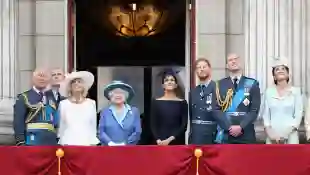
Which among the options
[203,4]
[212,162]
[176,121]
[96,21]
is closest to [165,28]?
[96,21]

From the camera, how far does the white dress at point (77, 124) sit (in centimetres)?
A: 984

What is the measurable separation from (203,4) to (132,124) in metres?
3.13

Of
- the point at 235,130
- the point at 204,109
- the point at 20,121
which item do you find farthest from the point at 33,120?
the point at 235,130

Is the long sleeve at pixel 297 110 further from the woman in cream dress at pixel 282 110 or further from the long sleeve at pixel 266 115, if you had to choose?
the long sleeve at pixel 266 115

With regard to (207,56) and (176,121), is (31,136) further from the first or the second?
(207,56)

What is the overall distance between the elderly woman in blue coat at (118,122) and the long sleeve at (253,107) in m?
1.39

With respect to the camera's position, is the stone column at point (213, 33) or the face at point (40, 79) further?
the stone column at point (213, 33)

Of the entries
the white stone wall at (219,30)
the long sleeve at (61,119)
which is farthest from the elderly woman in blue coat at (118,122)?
the white stone wall at (219,30)

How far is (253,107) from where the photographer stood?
391 inches

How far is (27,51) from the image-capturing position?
40.4 feet

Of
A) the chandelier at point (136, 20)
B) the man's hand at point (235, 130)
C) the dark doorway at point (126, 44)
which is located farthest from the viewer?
the chandelier at point (136, 20)

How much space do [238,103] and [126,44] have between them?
6.02 metres

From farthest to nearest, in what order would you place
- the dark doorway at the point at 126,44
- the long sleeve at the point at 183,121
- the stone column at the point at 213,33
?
1. the dark doorway at the point at 126,44
2. the stone column at the point at 213,33
3. the long sleeve at the point at 183,121

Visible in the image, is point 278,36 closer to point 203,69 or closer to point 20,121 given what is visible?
point 203,69
